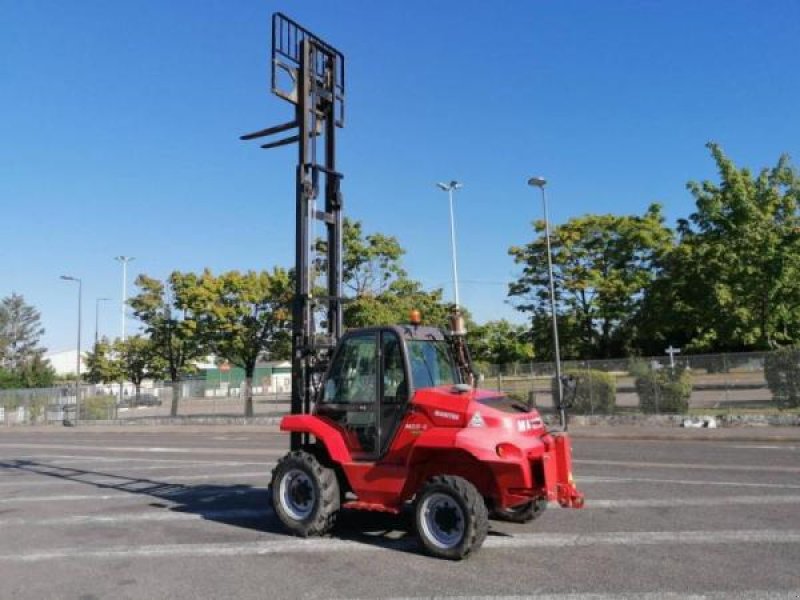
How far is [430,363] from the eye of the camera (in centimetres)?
726

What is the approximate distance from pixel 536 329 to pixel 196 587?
3402 centimetres

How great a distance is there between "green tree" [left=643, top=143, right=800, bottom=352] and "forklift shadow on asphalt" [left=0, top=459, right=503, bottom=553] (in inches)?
900

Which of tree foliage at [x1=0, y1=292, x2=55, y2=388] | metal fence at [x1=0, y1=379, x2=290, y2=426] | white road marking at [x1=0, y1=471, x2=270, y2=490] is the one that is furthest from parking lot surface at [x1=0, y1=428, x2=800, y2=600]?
tree foliage at [x1=0, y1=292, x2=55, y2=388]

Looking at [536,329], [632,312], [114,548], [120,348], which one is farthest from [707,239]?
[120,348]

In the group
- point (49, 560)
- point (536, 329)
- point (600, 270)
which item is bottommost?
point (49, 560)

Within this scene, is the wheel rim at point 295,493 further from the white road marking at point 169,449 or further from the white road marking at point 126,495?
the white road marking at point 169,449

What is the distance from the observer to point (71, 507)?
32.0ft

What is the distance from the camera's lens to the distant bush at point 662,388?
22.1m

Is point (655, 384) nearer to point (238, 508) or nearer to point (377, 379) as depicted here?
point (238, 508)

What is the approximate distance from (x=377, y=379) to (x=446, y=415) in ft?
3.08

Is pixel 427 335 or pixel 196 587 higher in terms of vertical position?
pixel 427 335

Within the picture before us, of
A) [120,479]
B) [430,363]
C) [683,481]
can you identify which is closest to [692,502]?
[683,481]

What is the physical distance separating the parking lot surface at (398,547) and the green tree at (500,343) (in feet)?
89.5

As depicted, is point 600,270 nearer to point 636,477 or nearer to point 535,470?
point 636,477
